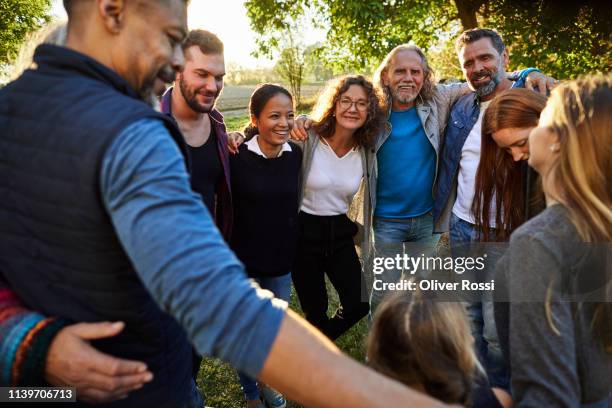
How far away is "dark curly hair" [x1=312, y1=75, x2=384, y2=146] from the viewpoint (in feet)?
12.8

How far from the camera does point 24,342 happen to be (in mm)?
1111

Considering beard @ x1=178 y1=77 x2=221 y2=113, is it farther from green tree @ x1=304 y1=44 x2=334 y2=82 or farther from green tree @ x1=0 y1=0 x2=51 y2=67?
green tree @ x1=0 y1=0 x2=51 y2=67

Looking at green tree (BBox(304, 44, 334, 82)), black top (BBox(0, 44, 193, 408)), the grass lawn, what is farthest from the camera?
green tree (BBox(304, 44, 334, 82))

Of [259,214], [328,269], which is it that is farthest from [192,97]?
[328,269]

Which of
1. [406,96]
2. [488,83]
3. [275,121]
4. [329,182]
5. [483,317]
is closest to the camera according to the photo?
[483,317]

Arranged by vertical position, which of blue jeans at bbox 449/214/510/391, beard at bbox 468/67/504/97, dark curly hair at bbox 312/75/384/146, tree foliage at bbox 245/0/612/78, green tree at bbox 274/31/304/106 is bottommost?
Answer: blue jeans at bbox 449/214/510/391

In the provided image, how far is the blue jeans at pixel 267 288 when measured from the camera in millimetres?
3472

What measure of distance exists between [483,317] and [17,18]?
22908 millimetres

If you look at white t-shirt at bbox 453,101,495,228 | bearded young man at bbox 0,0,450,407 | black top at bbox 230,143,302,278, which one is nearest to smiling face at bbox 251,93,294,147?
black top at bbox 230,143,302,278

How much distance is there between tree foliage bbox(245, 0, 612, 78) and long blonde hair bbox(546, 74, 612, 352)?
373 inches

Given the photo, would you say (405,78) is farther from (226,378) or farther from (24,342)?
(24,342)

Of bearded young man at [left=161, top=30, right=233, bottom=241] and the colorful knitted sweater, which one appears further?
bearded young man at [left=161, top=30, right=233, bottom=241]

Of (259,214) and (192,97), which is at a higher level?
(192,97)

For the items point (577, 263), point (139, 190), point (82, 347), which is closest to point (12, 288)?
point (82, 347)
